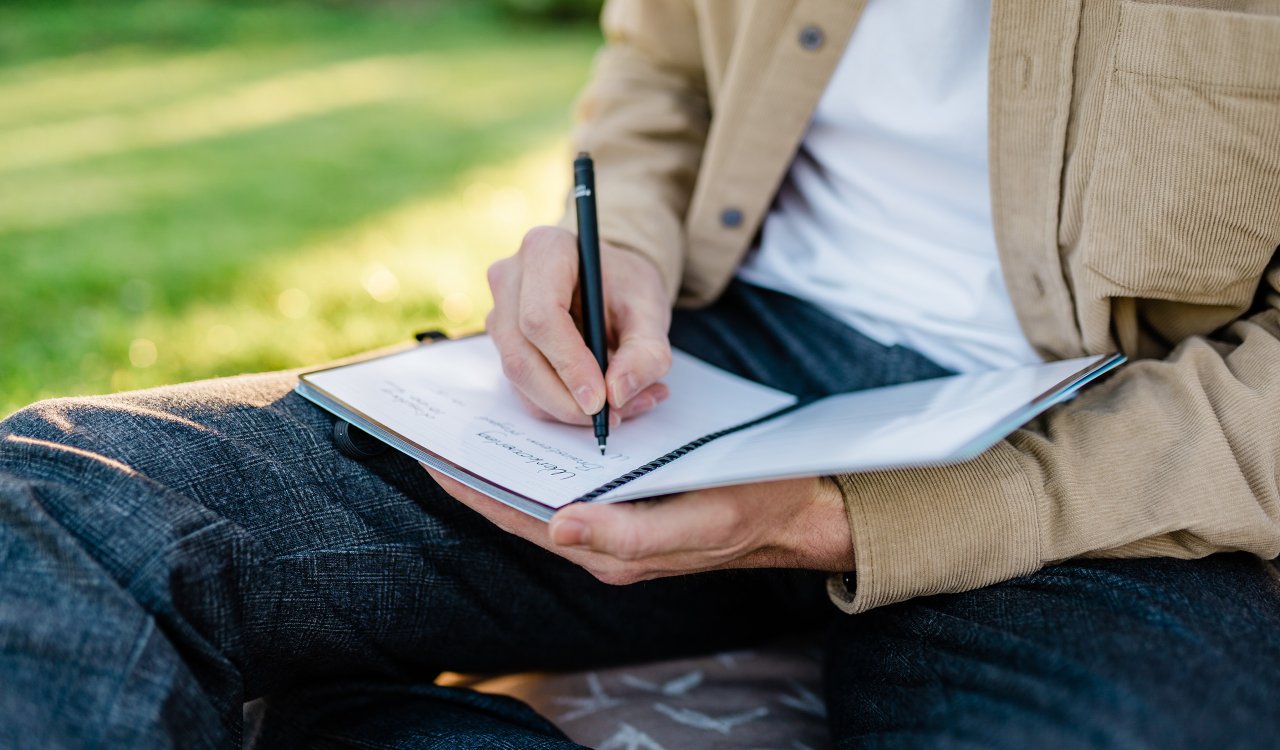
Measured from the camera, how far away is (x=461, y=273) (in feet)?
9.43

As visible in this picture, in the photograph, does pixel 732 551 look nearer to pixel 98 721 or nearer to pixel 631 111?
pixel 98 721

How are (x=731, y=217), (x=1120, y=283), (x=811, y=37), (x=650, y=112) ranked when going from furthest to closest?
(x=650, y=112)
(x=731, y=217)
(x=811, y=37)
(x=1120, y=283)

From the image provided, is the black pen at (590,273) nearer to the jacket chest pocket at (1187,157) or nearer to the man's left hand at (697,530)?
the man's left hand at (697,530)

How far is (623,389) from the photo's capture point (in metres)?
0.96

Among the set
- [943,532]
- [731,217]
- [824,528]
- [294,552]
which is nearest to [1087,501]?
[943,532]

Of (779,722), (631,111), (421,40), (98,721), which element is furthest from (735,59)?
(421,40)

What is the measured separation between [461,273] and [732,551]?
2156 millimetres

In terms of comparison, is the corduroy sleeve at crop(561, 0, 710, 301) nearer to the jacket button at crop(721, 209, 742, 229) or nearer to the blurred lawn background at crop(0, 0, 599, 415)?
the jacket button at crop(721, 209, 742, 229)

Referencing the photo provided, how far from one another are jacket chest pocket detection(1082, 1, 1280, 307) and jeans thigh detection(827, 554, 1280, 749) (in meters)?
0.30

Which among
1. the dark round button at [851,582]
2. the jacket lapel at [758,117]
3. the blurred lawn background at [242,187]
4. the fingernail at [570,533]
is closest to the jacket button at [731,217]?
the jacket lapel at [758,117]

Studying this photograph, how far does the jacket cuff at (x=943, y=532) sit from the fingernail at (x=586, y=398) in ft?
0.86

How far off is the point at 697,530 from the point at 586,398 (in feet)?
0.66

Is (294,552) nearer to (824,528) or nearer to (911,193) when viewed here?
(824,528)

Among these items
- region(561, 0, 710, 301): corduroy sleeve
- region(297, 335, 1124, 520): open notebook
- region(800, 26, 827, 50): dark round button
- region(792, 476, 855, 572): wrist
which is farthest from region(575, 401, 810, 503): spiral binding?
region(800, 26, 827, 50): dark round button
